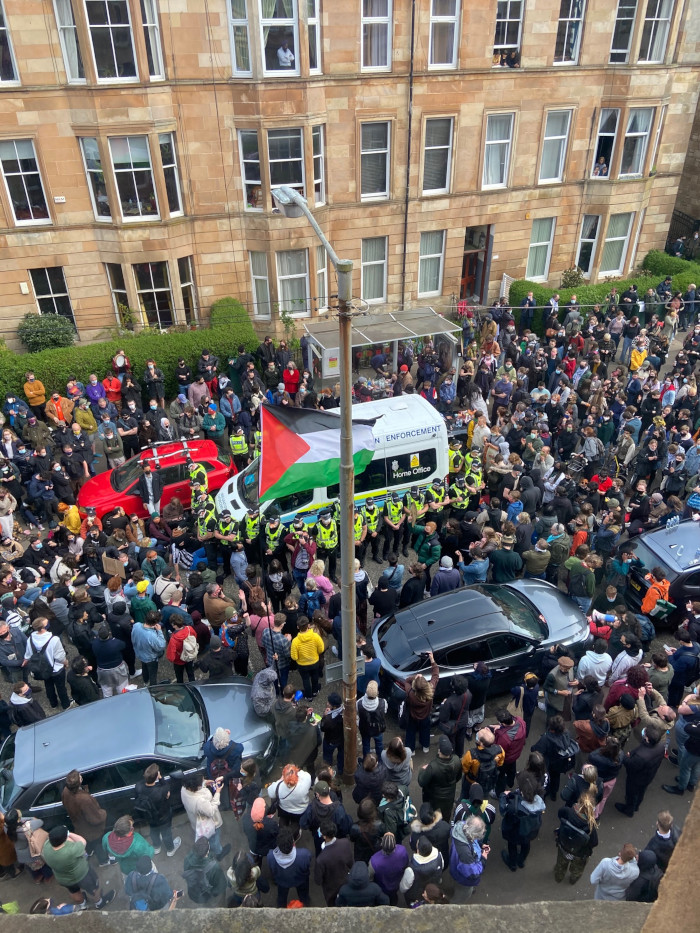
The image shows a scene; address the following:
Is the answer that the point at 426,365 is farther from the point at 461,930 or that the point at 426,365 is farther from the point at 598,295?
the point at 461,930

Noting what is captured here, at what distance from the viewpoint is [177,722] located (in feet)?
29.3

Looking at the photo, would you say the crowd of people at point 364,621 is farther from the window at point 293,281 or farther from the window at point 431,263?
the window at point 431,263

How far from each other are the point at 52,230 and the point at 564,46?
15789 millimetres

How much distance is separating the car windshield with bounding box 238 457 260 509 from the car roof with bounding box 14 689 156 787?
4.65m

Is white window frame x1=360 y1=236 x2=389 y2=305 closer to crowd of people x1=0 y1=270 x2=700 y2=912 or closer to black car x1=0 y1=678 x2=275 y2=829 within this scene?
crowd of people x1=0 y1=270 x2=700 y2=912

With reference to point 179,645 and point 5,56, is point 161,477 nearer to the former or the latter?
point 179,645

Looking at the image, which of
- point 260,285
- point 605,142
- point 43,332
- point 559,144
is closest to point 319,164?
point 260,285

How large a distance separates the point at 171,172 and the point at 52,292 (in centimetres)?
476

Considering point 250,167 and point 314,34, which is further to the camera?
point 250,167

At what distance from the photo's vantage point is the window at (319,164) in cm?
2033

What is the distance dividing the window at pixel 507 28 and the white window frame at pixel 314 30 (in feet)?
17.4

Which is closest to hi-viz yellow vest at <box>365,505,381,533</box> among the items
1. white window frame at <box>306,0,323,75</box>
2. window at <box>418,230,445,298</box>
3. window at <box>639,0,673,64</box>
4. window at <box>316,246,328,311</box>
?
window at <box>316,246,328,311</box>

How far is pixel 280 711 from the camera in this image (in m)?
9.02

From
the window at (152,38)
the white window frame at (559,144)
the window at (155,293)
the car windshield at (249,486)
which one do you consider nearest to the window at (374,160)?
the white window frame at (559,144)
